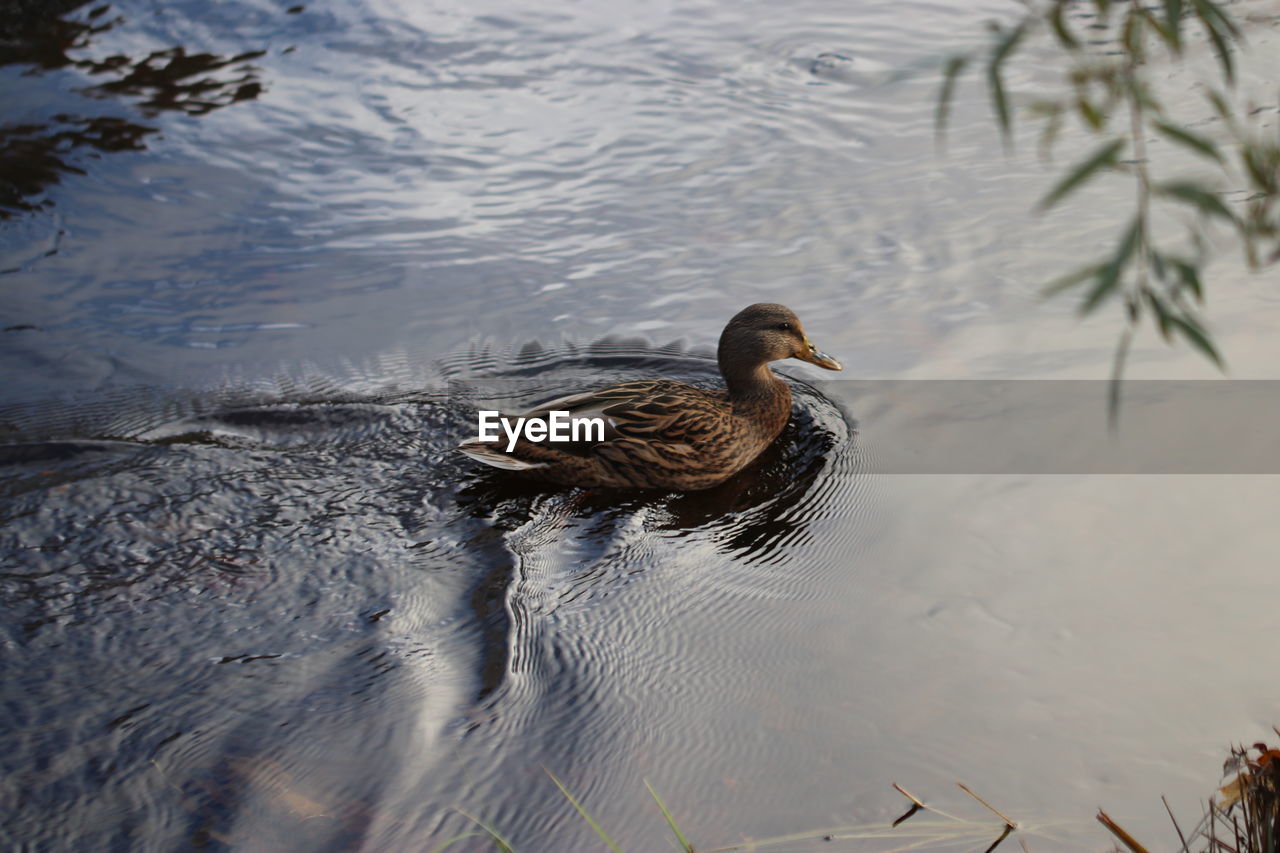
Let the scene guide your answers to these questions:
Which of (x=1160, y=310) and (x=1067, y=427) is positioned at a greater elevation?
(x=1160, y=310)

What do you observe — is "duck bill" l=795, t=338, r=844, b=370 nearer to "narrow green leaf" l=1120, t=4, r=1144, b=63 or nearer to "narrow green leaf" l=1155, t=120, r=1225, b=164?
"narrow green leaf" l=1120, t=4, r=1144, b=63

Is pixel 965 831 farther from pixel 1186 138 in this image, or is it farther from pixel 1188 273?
pixel 1186 138

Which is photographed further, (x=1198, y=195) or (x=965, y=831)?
(x=965, y=831)

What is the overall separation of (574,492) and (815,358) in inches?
52.9

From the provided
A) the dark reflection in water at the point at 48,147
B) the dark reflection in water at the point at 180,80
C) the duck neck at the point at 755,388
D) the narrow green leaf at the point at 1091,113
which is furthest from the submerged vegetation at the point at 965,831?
the dark reflection in water at the point at 180,80

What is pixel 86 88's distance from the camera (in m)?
8.29

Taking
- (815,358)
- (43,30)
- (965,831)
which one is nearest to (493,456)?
(815,358)

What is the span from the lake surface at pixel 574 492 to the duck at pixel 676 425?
0.14 metres

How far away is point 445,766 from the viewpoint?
3.29 meters

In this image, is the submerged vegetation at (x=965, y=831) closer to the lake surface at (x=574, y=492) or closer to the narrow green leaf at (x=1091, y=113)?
the lake surface at (x=574, y=492)

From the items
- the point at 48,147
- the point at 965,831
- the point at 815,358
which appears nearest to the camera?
the point at 965,831

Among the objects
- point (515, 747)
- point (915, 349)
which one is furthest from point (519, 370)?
point (515, 747)

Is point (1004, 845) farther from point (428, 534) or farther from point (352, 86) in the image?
point (352, 86)

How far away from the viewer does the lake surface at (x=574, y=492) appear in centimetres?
322
